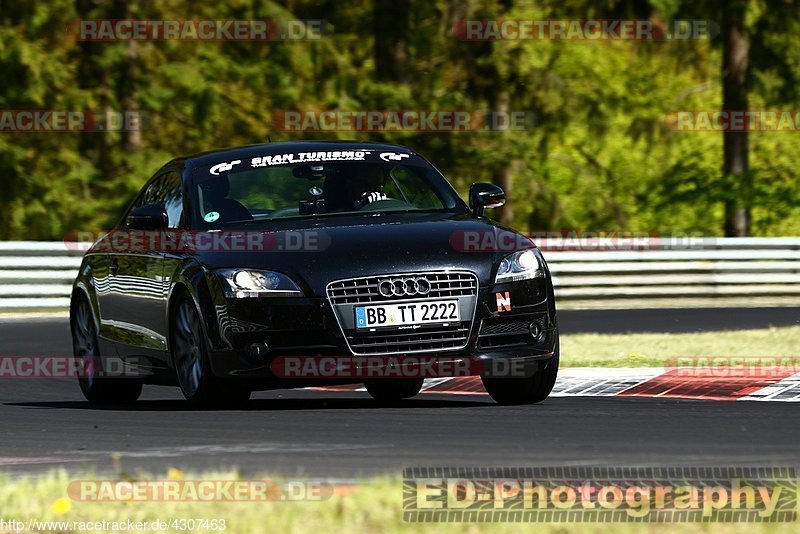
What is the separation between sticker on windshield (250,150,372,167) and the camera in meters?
10.5

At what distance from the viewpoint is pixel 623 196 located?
129 ft

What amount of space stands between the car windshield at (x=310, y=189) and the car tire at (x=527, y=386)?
116 centimetres

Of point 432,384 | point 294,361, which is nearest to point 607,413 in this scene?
point 294,361

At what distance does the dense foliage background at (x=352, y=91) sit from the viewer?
28750mm

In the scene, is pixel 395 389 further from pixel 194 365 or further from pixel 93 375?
pixel 93 375

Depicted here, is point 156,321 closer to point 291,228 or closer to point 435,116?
point 291,228

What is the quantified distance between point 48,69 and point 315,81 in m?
4.79

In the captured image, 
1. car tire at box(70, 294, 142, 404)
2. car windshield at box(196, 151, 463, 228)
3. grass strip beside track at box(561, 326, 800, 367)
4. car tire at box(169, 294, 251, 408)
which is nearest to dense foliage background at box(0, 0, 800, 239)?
grass strip beside track at box(561, 326, 800, 367)

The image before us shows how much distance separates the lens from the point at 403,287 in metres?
9.20

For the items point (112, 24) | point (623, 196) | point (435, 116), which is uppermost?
point (112, 24)

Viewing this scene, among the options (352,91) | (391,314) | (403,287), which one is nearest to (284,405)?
(391,314)

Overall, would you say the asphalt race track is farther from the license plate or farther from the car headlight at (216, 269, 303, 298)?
the car headlight at (216, 269, 303, 298)

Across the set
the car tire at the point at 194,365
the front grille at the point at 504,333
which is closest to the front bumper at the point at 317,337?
the front grille at the point at 504,333

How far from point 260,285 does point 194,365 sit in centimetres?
79
